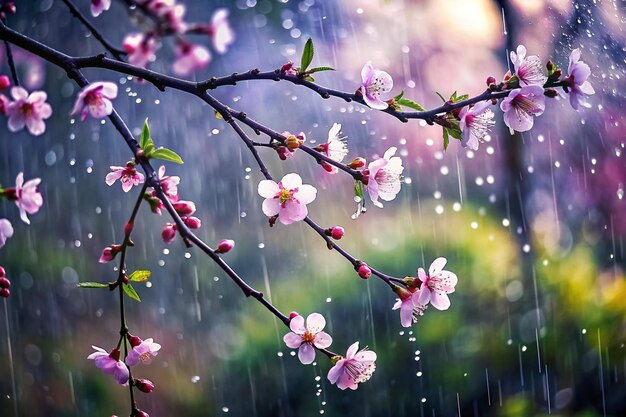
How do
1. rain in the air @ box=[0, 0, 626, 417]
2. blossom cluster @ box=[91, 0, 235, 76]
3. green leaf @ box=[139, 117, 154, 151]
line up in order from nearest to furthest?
blossom cluster @ box=[91, 0, 235, 76]
green leaf @ box=[139, 117, 154, 151]
rain in the air @ box=[0, 0, 626, 417]

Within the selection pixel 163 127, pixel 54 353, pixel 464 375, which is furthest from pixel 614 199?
pixel 54 353

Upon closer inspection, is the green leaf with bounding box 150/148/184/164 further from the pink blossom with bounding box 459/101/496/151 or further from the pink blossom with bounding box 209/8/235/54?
the pink blossom with bounding box 459/101/496/151

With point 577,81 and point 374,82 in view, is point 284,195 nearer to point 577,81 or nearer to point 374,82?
point 374,82

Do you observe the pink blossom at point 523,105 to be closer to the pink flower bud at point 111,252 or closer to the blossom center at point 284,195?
the blossom center at point 284,195

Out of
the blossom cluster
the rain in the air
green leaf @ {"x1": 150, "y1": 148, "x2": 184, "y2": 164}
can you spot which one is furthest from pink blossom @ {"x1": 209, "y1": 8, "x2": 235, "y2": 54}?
the rain in the air

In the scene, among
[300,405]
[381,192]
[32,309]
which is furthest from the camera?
[32,309]

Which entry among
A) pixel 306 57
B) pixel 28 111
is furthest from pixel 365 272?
pixel 28 111

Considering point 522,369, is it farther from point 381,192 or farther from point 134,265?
point 381,192

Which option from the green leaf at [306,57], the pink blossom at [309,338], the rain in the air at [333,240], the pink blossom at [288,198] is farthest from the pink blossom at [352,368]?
the rain in the air at [333,240]
